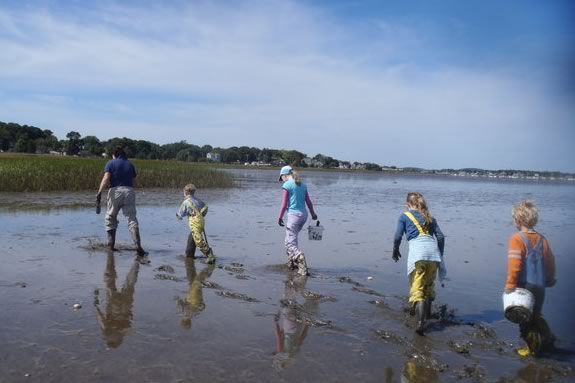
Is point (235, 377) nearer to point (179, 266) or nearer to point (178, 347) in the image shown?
point (178, 347)

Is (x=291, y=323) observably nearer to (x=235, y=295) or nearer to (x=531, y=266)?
(x=235, y=295)

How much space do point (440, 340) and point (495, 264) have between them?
604cm

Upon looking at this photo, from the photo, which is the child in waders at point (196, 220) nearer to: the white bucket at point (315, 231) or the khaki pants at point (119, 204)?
the khaki pants at point (119, 204)

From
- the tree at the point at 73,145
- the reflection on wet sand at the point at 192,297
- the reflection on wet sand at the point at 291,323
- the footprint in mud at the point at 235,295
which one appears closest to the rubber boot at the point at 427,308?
the reflection on wet sand at the point at 291,323

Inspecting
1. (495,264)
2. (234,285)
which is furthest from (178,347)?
(495,264)

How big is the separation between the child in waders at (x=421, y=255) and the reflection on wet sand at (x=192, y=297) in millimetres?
2813

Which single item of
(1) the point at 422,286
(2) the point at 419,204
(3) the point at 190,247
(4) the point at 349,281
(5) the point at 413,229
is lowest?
(4) the point at 349,281

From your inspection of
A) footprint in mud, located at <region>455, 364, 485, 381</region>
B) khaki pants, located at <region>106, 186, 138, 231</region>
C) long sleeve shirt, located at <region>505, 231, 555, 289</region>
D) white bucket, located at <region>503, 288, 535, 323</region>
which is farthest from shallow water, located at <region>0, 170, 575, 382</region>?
long sleeve shirt, located at <region>505, 231, 555, 289</region>

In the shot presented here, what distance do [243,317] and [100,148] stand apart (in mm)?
89565

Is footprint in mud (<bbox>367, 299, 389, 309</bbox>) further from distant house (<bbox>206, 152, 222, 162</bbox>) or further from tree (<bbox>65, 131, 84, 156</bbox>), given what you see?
distant house (<bbox>206, 152, 222, 162</bbox>)

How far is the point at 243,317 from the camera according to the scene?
20.5ft

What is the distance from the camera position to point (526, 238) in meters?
5.30

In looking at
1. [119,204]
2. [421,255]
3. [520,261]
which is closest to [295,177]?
[421,255]

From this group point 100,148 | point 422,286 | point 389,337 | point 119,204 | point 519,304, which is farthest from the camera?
point 100,148
